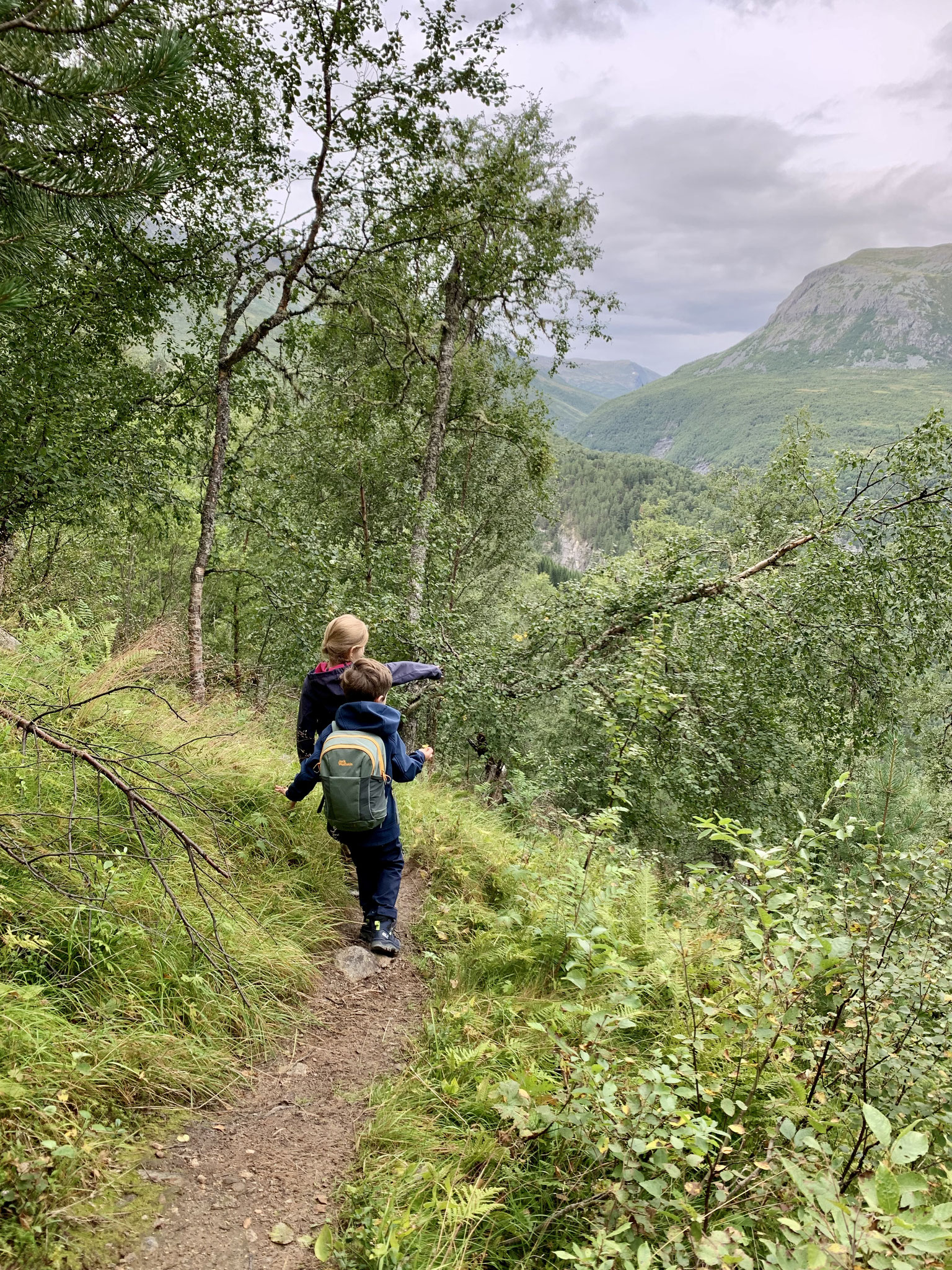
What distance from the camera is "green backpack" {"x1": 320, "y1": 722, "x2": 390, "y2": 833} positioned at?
4.21 metres

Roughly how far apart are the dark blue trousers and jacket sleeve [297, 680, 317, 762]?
35.8 inches

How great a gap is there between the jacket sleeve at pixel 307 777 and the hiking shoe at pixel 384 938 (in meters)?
1.12

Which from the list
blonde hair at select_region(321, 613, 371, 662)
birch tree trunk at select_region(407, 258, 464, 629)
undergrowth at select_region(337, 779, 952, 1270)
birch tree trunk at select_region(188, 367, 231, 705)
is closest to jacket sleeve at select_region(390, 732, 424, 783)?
blonde hair at select_region(321, 613, 371, 662)

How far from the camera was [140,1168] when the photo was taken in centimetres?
252

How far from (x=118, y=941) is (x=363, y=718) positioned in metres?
1.90

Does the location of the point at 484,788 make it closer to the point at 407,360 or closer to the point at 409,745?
the point at 409,745

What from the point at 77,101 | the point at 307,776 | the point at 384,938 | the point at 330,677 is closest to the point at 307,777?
the point at 307,776

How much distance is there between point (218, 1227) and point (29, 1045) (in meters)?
1.04

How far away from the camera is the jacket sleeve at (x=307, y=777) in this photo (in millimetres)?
4480

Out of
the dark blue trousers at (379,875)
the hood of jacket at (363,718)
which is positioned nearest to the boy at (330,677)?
the hood of jacket at (363,718)

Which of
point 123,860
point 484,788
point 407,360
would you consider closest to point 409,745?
point 484,788

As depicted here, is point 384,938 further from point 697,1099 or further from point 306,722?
point 697,1099

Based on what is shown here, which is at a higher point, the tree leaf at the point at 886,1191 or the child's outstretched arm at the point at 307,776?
the child's outstretched arm at the point at 307,776

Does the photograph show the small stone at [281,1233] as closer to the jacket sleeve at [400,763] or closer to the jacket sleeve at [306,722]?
the jacket sleeve at [400,763]
